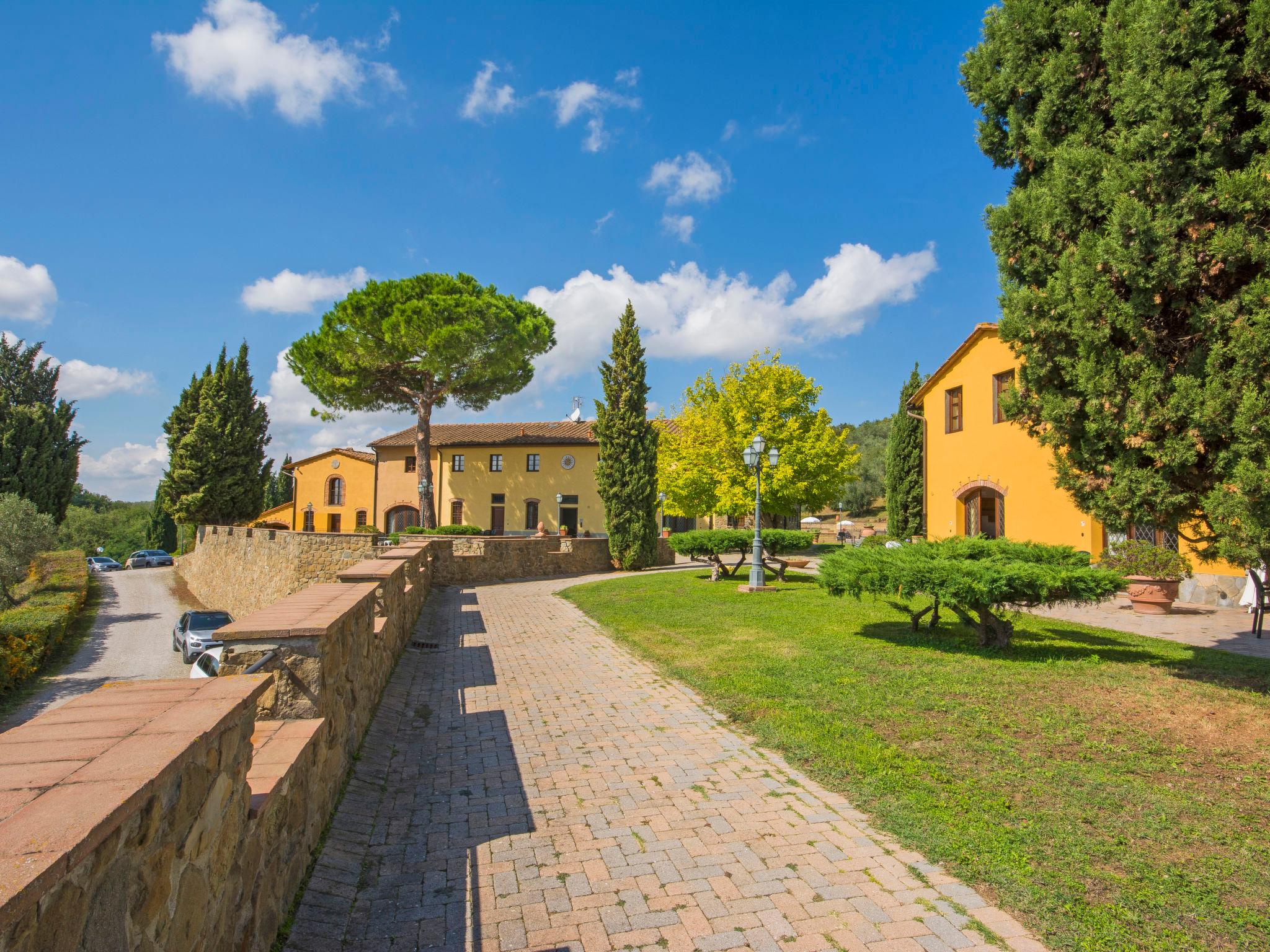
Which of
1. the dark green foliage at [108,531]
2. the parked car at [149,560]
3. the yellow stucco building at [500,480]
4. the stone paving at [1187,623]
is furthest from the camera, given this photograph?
the dark green foliage at [108,531]

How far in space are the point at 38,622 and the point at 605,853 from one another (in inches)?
751

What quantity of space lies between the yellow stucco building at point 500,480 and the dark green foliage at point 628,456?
473 inches

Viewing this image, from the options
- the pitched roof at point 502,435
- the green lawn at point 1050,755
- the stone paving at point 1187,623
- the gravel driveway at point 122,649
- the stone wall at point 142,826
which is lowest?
the gravel driveway at point 122,649

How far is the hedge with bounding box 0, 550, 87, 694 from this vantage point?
46.1ft

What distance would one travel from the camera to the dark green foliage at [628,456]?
25.4 metres

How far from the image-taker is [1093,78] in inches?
276

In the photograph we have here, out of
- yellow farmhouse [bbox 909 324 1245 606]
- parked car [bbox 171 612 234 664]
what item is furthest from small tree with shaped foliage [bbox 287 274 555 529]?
yellow farmhouse [bbox 909 324 1245 606]

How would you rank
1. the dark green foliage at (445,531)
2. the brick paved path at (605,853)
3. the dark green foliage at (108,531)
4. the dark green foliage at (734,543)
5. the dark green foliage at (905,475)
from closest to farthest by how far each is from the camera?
1. the brick paved path at (605,853)
2. the dark green foliage at (734,543)
3. the dark green foliage at (905,475)
4. the dark green foliage at (445,531)
5. the dark green foliage at (108,531)

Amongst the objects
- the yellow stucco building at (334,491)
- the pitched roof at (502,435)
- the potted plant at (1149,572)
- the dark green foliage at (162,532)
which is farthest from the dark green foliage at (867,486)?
the dark green foliage at (162,532)

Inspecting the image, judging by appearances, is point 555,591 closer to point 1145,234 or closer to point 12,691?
point 12,691

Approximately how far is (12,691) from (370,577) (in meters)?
13.3

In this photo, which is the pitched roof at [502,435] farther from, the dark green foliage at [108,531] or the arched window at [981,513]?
the dark green foliage at [108,531]

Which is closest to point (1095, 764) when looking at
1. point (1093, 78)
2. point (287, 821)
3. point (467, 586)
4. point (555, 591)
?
point (287, 821)

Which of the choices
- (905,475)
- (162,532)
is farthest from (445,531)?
(162,532)
